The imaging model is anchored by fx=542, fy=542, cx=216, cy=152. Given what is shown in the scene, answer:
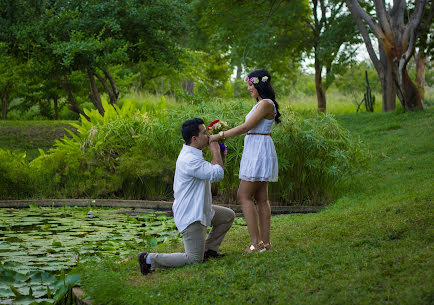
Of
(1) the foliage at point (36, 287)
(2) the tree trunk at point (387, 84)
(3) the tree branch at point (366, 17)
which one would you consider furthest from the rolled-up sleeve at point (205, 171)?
(2) the tree trunk at point (387, 84)

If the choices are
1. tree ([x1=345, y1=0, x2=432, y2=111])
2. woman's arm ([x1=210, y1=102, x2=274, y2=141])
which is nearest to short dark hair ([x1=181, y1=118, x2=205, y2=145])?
woman's arm ([x1=210, y1=102, x2=274, y2=141])

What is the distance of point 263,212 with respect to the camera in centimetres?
525

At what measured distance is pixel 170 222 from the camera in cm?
762

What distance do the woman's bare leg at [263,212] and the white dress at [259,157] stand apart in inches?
6.2

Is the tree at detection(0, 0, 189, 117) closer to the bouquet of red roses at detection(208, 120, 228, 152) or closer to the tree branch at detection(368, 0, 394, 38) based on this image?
the tree branch at detection(368, 0, 394, 38)

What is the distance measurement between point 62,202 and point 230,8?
14.0 metres

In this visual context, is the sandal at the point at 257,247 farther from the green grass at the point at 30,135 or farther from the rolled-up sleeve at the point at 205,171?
the green grass at the point at 30,135

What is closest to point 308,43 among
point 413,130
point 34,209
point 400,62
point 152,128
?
point 400,62

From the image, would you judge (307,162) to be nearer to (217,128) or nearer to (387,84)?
(217,128)

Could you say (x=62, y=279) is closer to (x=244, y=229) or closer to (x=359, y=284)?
(x=359, y=284)

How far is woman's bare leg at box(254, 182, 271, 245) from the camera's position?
5238 millimetres

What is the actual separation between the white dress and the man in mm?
394

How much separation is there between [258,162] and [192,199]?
2.47ft

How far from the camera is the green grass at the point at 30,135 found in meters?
14.6
